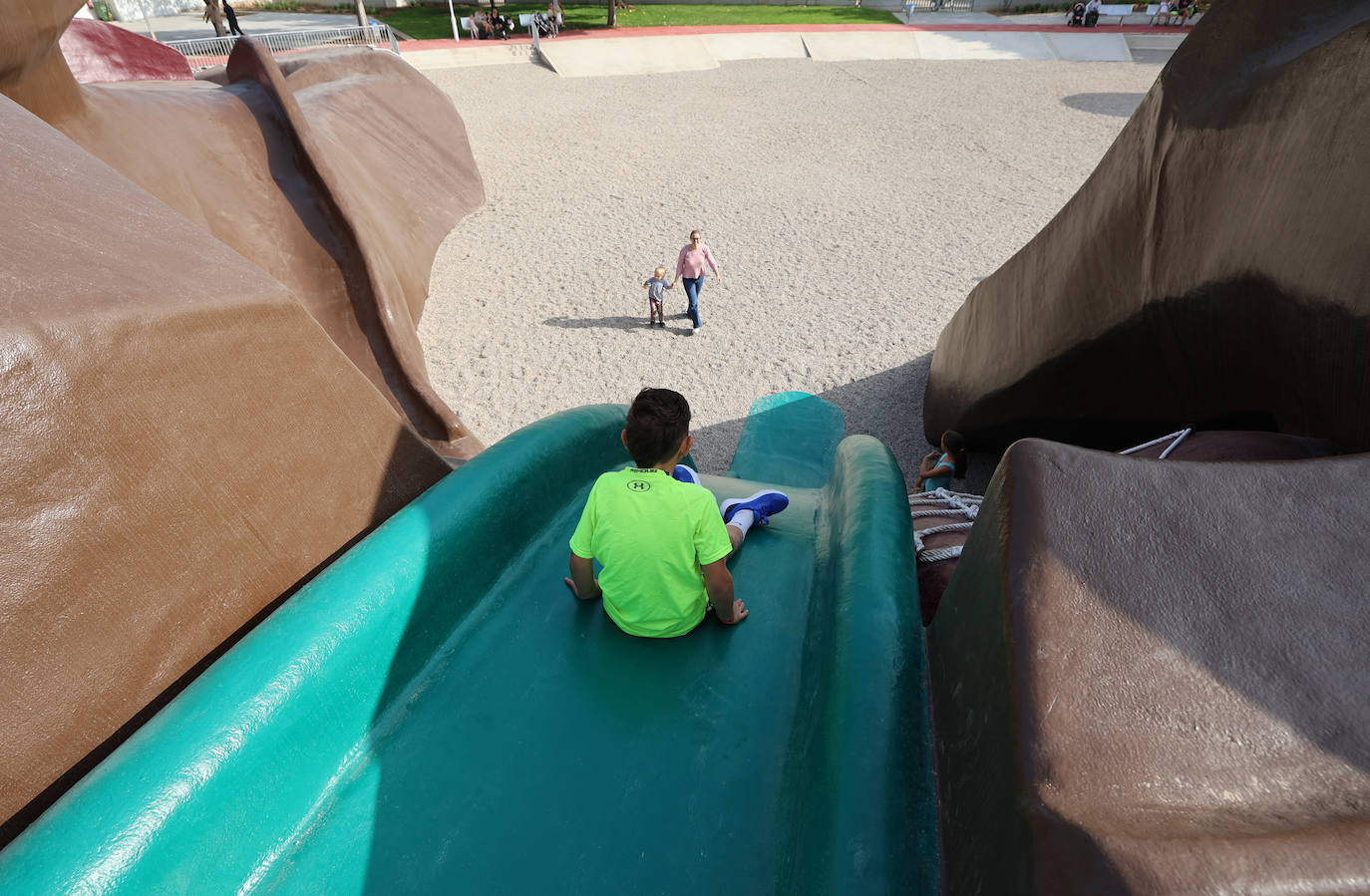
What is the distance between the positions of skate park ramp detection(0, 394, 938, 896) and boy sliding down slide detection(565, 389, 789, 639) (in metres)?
0.13

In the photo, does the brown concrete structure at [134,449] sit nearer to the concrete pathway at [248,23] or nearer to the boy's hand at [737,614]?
the boy's hand at [737,614]

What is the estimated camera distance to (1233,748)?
1101 millimetres

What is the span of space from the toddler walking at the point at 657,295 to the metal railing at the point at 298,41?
42.2 feet

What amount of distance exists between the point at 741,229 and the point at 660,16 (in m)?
19.2

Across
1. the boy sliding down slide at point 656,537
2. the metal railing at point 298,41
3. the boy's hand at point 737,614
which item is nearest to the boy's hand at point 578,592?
the boy sliding down slide at point 656,537

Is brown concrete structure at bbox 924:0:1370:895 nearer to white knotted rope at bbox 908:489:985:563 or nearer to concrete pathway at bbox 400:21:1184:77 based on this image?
white knotted rope at bbox 908:489:985:563

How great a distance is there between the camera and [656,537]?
2.11m

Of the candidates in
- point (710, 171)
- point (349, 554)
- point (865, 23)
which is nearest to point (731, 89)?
point (710, 171)

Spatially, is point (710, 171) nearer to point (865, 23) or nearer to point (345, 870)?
point (345, 870)

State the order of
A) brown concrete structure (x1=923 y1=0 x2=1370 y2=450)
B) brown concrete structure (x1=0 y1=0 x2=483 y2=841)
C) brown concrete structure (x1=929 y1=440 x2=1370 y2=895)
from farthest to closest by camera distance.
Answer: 1. brown concrete structure (x1=923 y1=0 x2=1370 y2=450)
2. brown concrete structure (x1=0 y1=0 x2=483 y2=841)
3. brown concrete structure (x1=929 y1=440 x2=1370 y2=895)

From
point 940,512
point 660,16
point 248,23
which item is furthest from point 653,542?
point 248,23

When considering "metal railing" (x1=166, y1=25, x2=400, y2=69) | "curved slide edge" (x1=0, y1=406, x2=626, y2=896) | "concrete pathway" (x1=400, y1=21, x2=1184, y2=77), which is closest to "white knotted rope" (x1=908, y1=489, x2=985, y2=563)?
"curved slide edge" (x1=0, y1=406, x2=626, y2=896)

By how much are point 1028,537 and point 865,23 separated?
80.2 feet

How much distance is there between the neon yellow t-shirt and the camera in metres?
2.10
